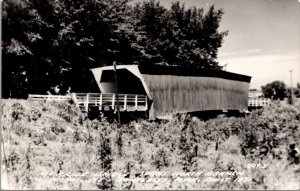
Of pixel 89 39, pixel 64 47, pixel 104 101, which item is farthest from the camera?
pixel 89 39

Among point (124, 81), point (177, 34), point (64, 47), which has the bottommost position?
point (124, 81)

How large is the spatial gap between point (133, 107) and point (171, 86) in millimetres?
4058

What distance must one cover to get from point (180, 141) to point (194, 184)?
197 inches

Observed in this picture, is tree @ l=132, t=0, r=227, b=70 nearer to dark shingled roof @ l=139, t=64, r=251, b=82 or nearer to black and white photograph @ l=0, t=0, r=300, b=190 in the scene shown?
black and white photograph @ l=0, t=0, r=300, b=190

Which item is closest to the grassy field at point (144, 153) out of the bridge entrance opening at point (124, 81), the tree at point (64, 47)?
the tree at point (64, 47)

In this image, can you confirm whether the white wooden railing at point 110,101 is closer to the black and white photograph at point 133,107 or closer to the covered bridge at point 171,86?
the black and white photograph at point 133,107

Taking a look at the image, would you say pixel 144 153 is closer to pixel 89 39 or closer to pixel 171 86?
pixel 171 86

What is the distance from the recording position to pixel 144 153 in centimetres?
1652

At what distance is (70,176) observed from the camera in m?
12.8

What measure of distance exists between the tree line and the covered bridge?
4.38 metres

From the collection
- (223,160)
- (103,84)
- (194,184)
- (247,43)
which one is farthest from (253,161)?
Answer: (103,84)

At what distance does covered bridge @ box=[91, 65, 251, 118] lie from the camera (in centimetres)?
2636

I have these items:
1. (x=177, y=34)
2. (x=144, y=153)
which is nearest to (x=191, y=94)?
(x=144, y=153)

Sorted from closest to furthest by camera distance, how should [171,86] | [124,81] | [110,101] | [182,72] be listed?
1. [110,101]
2. [171,86]
3. [182,72]
4. [124,81]
